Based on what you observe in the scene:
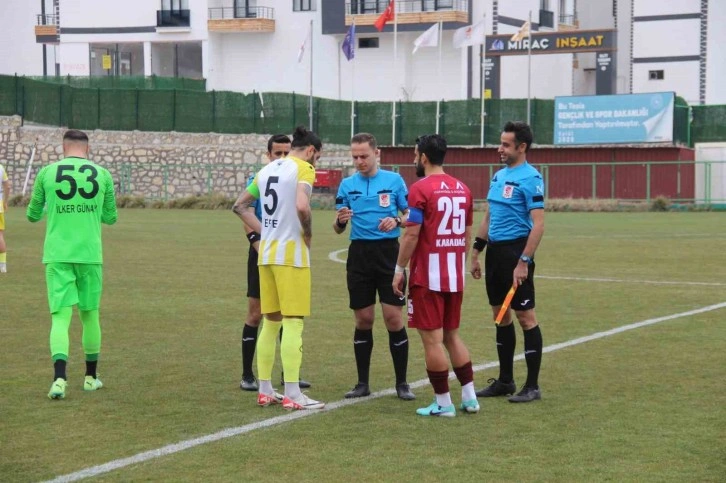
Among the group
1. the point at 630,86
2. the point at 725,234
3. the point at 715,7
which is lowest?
the point at 725,234

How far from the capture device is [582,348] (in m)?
12.1

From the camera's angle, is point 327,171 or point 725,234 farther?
point 327,171

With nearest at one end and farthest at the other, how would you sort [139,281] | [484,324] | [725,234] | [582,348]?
[582,348] < [484,324] < [139,281] < [725,234]

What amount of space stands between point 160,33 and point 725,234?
171 feet

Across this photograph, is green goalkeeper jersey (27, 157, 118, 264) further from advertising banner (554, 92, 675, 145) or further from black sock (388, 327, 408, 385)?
advertising banner (554, 92, 675, 145)

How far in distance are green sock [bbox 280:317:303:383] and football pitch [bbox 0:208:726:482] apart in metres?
0.32

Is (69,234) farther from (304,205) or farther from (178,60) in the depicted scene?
(178,60)

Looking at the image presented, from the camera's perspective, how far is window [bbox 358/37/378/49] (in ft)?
234

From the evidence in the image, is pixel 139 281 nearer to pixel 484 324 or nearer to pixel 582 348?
pixel 484 324

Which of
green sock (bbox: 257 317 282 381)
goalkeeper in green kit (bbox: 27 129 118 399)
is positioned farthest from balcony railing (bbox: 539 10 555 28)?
green sock (bbox: 257 317 282 381)

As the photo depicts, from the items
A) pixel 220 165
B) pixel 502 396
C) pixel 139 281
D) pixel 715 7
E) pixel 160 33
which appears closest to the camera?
pixel 502 396

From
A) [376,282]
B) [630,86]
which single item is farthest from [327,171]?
[376,282]

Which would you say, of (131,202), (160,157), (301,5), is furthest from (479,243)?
(301,5)

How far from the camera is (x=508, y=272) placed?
9.48m
